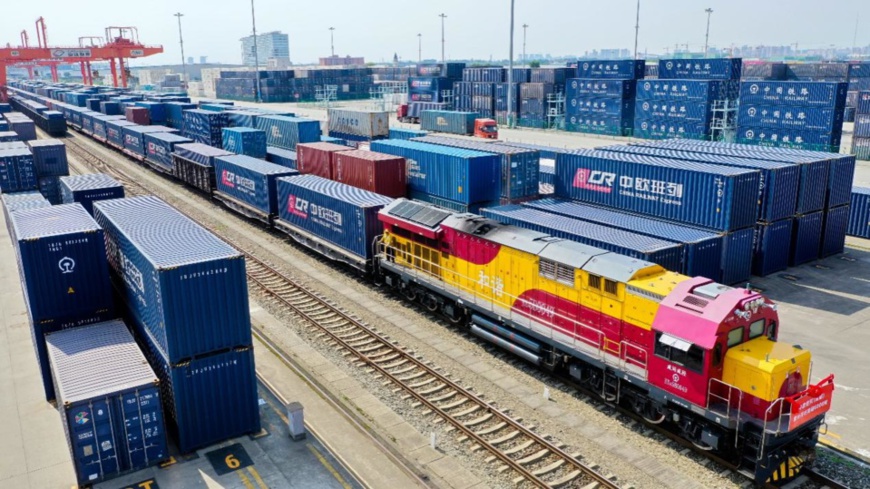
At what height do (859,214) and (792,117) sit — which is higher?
(792,117)

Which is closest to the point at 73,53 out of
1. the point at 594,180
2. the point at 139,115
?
the point at 139,115

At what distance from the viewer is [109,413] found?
14070 mm

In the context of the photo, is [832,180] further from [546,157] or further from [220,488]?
[220,488]

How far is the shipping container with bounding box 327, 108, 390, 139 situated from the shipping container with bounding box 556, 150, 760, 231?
30851 mm

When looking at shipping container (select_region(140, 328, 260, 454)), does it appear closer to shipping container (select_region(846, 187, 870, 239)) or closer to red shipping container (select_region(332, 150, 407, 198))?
red shipping container (select_region(332, 150, 407, 198))

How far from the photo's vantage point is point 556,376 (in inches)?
779

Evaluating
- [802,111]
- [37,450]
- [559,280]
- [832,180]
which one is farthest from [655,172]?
[802,111]

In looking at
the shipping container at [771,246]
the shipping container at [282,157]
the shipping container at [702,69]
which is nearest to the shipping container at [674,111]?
the shipping container at [702,69]

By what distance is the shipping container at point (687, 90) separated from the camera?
6662 centimetres

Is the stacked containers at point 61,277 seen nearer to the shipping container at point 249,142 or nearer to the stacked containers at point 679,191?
the stacked containers at point 679,191

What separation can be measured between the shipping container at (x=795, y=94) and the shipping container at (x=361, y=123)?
36781mm

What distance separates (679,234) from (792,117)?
42.8m

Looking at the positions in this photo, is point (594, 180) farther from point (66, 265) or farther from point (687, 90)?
point (687, 90)

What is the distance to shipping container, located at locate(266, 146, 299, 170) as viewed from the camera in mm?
44134
